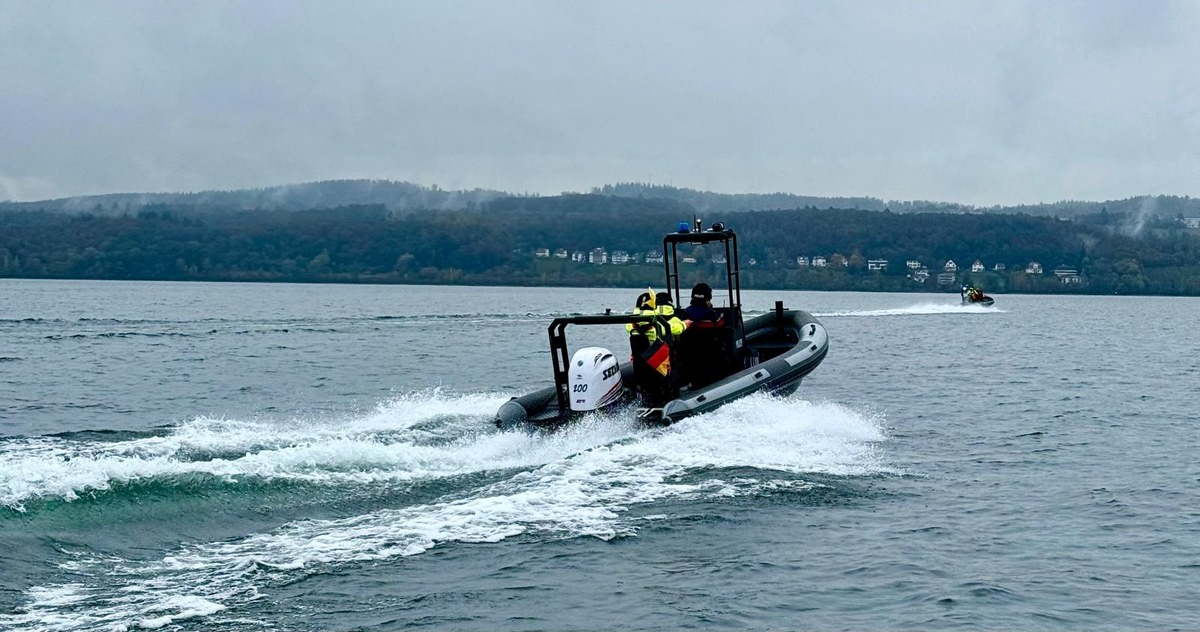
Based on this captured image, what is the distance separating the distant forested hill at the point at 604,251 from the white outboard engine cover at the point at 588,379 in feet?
371

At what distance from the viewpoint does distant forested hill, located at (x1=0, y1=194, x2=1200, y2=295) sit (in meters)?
133

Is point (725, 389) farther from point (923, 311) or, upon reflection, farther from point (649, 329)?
point (923, 311)

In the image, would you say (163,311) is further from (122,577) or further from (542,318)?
(122,577)

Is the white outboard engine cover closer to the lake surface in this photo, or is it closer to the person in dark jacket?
the lake surface

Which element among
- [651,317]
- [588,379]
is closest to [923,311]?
[651,317]

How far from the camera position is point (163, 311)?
58688 millimetres

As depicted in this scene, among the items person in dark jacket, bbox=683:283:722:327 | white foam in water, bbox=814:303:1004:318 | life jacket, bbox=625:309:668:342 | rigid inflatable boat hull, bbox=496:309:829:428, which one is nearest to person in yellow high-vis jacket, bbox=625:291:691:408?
life jacket, bbox=625:309:668:342

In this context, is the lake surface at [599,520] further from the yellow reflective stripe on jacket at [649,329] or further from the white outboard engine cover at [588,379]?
the yellow reflective stripe on jacket at [649,329]

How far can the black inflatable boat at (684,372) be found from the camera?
13008 millimetres

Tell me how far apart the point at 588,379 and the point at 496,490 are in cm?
255

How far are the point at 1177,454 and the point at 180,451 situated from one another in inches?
466

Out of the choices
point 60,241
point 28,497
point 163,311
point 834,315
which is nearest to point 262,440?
point 28,497

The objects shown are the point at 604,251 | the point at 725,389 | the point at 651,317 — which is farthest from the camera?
the point at 604,251

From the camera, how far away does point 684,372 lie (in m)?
15.3
